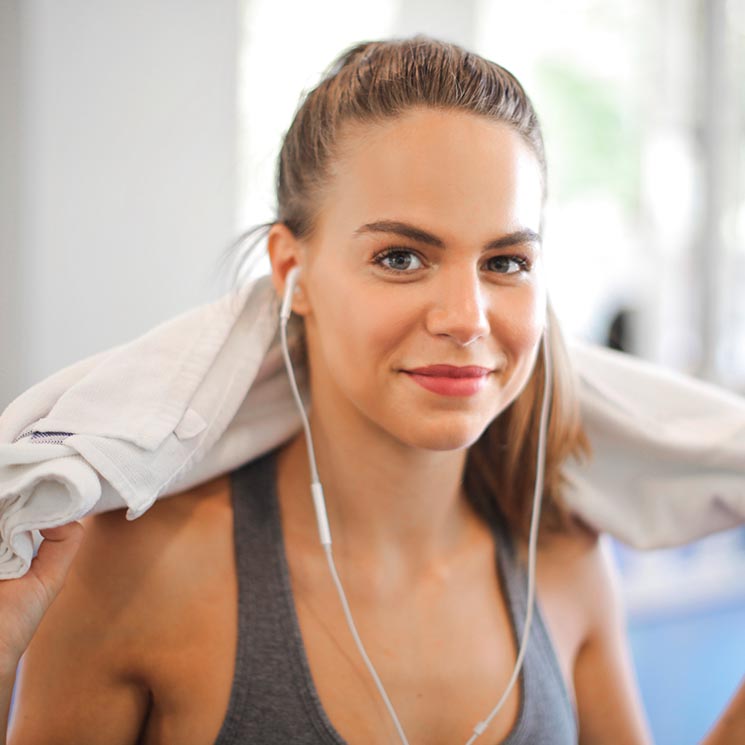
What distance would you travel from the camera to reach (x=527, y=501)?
107 centimetres

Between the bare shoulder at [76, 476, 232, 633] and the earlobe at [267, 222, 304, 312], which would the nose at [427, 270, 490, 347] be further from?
the bare shoulder at [76, 476, 232, 633]

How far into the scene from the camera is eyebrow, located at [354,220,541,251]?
79cm

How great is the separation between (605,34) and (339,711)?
2.67m

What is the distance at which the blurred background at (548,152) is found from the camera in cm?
186

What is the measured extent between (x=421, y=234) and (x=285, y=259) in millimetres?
207

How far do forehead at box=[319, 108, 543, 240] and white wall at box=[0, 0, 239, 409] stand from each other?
3.66 feet

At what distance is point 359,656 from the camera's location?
0.90 meters

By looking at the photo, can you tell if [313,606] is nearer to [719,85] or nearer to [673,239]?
[673,239]

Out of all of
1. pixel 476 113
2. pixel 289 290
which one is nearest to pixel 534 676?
pixel 289 290

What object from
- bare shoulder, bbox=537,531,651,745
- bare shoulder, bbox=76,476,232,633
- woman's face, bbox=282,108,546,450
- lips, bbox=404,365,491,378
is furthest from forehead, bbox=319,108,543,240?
bare shoulder, bbox=537,531,651,745

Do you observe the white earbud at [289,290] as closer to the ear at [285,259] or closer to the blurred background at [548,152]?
the ear at [285,259]

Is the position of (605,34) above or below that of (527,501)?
above

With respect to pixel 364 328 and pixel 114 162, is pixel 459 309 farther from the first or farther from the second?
pixel 114 162

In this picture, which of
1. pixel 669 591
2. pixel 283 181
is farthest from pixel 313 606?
pixel 669 591
